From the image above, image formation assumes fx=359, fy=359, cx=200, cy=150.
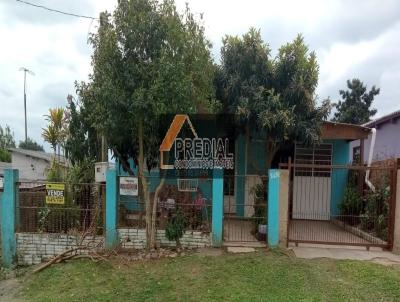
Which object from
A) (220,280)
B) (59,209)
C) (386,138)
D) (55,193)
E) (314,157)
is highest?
(386,138)

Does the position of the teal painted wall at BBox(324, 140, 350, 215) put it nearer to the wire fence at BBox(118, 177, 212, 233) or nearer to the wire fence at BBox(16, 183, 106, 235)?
the wire fence at BBox(118, 177, 212, 233)

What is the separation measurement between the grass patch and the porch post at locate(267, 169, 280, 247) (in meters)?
0.41

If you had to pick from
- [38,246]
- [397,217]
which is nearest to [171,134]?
[38,246]

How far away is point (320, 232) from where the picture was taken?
326 inches

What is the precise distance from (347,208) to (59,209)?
6.67m

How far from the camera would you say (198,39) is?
6863 mm

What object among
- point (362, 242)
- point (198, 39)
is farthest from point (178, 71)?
point (362, 242)

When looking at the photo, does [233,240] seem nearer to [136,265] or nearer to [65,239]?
[136,265]

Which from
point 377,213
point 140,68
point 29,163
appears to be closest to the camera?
point 140,68

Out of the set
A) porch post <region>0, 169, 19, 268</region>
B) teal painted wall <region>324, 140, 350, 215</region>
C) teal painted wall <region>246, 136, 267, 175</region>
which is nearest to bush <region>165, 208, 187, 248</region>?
porch post <region>0, 169, 19, 268</region>

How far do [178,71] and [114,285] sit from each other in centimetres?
368

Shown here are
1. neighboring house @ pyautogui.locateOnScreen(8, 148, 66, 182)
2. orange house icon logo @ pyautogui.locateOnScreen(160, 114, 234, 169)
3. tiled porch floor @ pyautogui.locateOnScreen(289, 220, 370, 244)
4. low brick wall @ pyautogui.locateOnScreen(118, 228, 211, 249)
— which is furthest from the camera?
neighboring house @ pyautogui.locateOnScreen(8, 148, 66, 182)

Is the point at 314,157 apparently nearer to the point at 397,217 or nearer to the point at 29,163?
the point at 397,217

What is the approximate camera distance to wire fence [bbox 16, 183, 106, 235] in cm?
716
